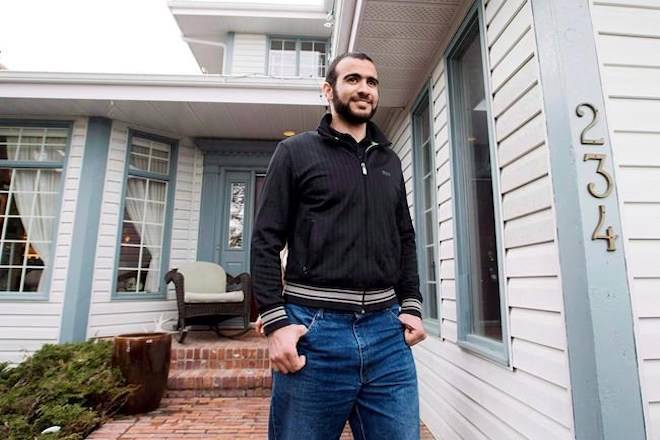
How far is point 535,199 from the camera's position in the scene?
4.42 feet

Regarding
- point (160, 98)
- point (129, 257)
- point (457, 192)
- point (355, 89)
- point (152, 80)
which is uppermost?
point (152, 80)

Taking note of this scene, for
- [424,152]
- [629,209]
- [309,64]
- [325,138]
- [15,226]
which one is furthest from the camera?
[309,64]

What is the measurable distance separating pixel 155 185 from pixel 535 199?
4.43 m

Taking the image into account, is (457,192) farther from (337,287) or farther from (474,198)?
(337,287)

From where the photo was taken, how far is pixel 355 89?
4.13 feet

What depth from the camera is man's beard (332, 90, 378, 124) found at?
127cm

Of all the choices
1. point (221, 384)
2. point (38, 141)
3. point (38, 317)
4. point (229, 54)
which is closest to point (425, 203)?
point (221, 384)

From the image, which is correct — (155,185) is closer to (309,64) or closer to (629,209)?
(309,64)

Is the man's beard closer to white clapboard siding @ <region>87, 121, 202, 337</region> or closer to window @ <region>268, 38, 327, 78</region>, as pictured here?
white clapboard siding @ <region>87, 121, 202, 337</region>

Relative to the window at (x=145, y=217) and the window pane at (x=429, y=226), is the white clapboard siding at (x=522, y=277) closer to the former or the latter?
the window pane at (x=429, y=226)

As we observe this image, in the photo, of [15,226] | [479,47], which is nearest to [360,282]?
[479,47]

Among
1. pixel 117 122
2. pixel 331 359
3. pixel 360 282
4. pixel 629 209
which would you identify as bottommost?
pixel 331 359

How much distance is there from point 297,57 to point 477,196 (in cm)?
532

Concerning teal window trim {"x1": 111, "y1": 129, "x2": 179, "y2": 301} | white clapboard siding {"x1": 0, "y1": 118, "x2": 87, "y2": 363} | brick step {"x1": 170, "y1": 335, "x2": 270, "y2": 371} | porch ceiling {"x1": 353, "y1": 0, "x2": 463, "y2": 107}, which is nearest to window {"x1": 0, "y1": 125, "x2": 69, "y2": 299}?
white clapboard siding {"x1": 0, "y1": 118, "x2": 87, "y2": 363}
